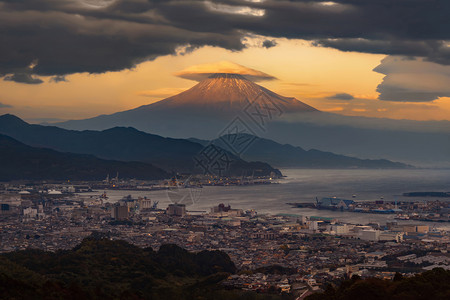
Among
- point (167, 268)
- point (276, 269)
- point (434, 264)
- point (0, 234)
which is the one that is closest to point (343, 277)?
point (276, 269)

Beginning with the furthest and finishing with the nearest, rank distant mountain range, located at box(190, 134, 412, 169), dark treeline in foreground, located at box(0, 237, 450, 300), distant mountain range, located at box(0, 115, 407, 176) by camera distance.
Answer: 1. distant mountain range, located at box(190, 134, 412, 169)
2. distant mountain range, located at box(0, 115, 407, 176)
3. dark treeline in foreground, located at box(0, 237, 450, 300)

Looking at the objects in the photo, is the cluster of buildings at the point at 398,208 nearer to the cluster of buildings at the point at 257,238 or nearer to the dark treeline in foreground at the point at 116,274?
the cluster of buildings at the point at 257,238

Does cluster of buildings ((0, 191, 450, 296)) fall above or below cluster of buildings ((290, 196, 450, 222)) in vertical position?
below

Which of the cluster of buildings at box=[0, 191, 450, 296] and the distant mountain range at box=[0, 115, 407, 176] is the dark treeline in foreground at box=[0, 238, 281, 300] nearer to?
the cluster of buildings at box=[0, 191, 450, 296]

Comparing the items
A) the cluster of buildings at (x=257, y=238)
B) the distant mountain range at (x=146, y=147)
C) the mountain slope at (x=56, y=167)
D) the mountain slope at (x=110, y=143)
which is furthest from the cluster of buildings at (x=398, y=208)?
the mountain slope at (x=110, y=143)

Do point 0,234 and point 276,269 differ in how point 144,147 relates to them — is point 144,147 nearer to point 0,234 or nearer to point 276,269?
point 0,234

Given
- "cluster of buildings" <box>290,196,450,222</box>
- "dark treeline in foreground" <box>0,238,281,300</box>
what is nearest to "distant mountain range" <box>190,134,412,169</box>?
"cluster of buildings" <box>290,196,450,222</box>

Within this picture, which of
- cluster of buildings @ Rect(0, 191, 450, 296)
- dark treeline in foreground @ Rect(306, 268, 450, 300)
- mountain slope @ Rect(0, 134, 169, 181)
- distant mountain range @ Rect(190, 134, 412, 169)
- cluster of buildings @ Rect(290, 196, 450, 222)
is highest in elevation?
distant mountain range @ Rect(190, 134, 412, 169)

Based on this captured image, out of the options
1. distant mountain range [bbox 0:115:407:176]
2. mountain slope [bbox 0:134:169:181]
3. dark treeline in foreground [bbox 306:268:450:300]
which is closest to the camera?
dark treeline in foreground [bbox 306:268:450:300]
